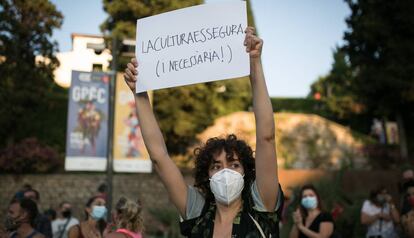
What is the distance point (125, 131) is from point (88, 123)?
3.20 feet

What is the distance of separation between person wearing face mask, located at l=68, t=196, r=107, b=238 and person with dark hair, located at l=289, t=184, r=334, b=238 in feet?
7.36

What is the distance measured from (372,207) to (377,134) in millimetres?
21157

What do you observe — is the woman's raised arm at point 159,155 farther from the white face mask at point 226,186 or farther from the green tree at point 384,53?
the green tree at point 384,53

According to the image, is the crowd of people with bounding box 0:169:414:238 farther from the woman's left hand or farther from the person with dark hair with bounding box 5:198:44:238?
the woman's left hand

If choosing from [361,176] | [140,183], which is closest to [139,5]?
[140,183]

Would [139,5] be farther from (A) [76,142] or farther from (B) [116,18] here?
(A) [76,142]

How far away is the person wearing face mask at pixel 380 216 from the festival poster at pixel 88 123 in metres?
5.56

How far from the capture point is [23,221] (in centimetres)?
495

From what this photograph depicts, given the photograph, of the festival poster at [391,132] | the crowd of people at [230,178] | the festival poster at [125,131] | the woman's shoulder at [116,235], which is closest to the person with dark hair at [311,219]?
the woman's shoulder at [116,235]

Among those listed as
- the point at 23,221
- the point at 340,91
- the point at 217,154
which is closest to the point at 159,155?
the point at 217,154

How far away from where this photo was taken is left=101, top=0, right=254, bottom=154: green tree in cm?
2117

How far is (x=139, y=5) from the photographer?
2188 cm

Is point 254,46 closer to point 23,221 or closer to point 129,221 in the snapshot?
point 129,221

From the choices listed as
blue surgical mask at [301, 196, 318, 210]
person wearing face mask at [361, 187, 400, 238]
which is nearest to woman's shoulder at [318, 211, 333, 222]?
blue surgical mask at [301, 196, 318, 210]
